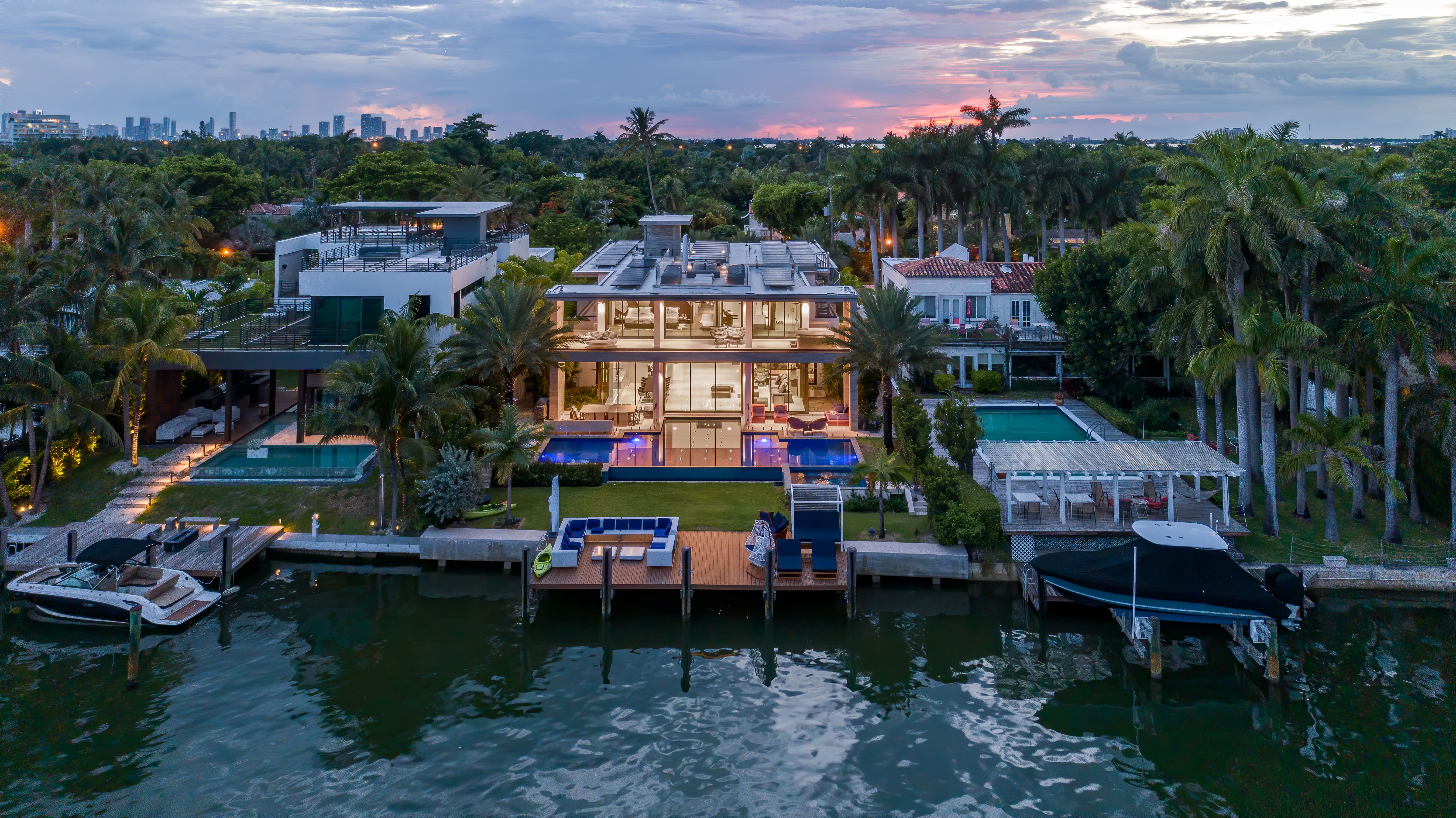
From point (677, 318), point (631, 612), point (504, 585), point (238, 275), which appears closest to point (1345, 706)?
point (631, 612)

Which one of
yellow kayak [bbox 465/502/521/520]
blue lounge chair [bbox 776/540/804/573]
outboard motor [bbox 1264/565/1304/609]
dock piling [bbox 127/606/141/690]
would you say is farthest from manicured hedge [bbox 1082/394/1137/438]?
dock piling [bbox 127/606/141/690]

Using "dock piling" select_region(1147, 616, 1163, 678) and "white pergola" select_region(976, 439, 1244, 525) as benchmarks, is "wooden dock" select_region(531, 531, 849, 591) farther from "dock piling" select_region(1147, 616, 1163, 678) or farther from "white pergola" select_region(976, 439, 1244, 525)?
"dock piling" select_region(1147, 616, 1163, 678)

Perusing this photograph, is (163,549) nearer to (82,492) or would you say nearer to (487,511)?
(82,492)

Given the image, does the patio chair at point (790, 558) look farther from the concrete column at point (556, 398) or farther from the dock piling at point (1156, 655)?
the concrete column at point (556, 398)

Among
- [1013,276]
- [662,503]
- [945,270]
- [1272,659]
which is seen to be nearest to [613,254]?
[945,270]

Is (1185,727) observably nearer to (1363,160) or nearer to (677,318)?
(1363,160)
